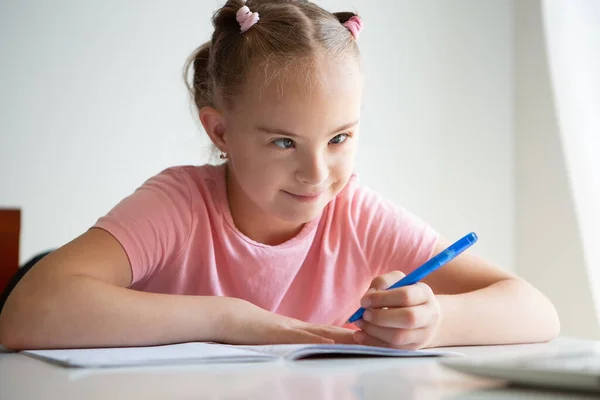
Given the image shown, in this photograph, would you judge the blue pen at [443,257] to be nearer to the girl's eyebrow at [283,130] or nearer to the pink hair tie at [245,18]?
the girl's eyebrow at [283,130]

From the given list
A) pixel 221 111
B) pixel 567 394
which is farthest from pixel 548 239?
pixel 567 394

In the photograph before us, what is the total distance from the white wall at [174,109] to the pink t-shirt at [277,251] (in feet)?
3.36

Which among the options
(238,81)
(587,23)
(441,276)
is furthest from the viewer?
(587,23)

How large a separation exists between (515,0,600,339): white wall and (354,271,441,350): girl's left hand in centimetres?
166

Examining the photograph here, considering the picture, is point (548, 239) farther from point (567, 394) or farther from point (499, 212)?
point (567, 394)

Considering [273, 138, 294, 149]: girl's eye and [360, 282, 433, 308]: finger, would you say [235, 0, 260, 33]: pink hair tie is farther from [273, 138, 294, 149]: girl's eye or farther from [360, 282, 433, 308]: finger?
[360, 282, 433, 308]: finger

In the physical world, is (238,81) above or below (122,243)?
above

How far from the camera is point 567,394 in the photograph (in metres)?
0.47

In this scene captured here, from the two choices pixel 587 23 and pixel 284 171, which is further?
pixel 587 23

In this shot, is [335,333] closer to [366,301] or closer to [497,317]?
[366,301]

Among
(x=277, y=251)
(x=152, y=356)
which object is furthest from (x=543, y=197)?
(x=152, y=356)

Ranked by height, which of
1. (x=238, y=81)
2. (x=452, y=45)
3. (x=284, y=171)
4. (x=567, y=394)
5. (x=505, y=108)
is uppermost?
(x=452, y=45)

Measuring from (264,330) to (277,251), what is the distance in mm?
302

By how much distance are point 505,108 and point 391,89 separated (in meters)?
0.43
